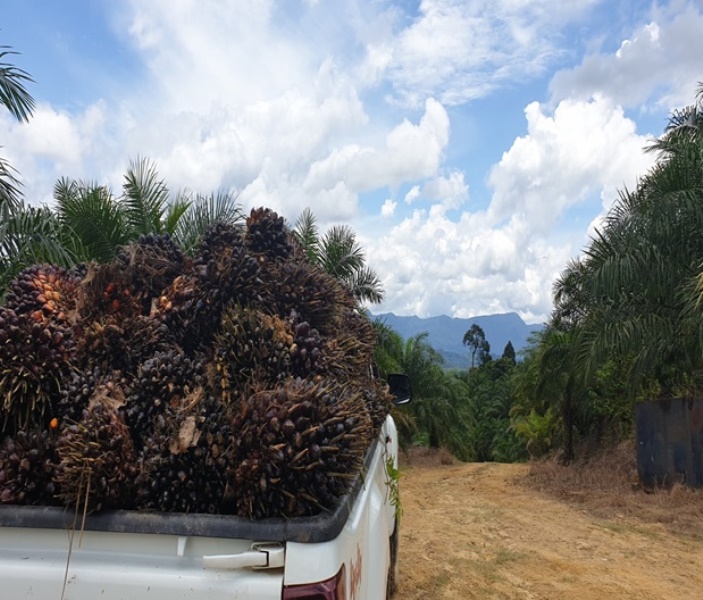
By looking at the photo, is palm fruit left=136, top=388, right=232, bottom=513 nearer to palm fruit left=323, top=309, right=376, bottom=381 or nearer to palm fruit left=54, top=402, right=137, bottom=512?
palm fruit left=54, top=402, right=137, bottom=512

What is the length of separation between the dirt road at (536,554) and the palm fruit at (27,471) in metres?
3.94

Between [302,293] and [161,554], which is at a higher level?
[302,293]

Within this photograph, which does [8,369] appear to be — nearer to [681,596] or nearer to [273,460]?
[273,460]

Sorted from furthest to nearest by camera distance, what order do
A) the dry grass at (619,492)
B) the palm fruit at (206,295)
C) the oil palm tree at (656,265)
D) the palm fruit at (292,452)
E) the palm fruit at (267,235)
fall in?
the oil palm tree at (656,265), the dry grass at (619,492), the palm fruit at (267,235), the palm fruit at (206,295), the palm fruit at (292,452)

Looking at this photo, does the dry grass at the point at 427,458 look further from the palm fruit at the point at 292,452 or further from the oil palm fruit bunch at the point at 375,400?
the palm fruit at the point at 292,452

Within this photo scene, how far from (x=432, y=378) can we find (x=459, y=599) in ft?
49.2

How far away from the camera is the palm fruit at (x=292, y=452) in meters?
1.68

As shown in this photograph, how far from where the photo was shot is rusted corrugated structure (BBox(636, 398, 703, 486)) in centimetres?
939

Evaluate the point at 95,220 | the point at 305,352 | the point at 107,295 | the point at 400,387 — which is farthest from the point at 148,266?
the point at 95,220

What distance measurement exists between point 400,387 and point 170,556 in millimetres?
2864

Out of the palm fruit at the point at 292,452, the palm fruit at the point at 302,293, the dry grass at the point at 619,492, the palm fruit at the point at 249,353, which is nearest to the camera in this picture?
the palm fruit at the point at 292,452

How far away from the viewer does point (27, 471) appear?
183 cm

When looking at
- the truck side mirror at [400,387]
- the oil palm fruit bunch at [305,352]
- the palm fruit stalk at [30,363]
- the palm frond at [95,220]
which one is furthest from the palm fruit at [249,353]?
the palm frond at [95,220]

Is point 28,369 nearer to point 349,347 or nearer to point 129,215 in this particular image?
point 349,347
